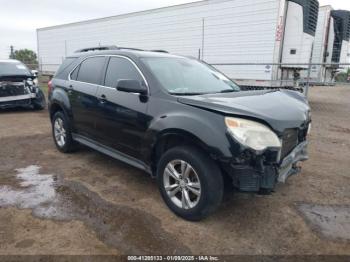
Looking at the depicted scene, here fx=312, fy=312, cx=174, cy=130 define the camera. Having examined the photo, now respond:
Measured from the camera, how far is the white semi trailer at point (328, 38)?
1138 centimetres

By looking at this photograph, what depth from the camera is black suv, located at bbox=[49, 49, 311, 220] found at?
9.30ft

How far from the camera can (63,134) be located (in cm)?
537

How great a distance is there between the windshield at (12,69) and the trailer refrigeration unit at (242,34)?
16.9 ft

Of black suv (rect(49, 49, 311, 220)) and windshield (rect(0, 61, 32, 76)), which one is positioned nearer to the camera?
black suv (rect(49, 49, 311, 220))

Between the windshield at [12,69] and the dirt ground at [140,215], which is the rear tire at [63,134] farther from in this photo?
the windshield at [12,69]

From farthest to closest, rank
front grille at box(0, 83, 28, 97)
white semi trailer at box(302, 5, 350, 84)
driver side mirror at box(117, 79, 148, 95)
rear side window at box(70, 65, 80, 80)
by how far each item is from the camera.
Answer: white semi trailer at box(302, 5, 350, 84)
front grille at box(0, 83, 28, 97)
rear side window at box(70, 65, 80, 80)
driver side mirror at box(117, 79, 148, 95)

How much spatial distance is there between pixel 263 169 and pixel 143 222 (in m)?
1.31

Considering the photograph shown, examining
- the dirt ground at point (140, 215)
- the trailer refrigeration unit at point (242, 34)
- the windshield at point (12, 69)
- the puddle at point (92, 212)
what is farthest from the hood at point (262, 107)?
the windshield at point (12, 69)

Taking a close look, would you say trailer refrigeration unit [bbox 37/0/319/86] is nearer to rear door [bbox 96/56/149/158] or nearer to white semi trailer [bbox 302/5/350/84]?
white semi trailer [bbox 302/5/350/84]

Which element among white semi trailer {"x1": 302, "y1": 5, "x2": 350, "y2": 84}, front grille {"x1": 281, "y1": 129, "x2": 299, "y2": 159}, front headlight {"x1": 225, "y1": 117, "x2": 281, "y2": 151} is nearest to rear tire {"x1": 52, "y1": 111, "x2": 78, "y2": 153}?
front headlight {"x1": 225, "y1": 117, "x2": 281, "y2": 151}

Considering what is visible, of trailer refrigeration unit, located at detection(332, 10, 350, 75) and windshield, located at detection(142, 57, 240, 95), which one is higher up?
trailer refrigeration unit, located at detection(332, 10, 350, 75)

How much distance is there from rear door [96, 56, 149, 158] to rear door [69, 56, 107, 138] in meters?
0.17

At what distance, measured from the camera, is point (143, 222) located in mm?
3170

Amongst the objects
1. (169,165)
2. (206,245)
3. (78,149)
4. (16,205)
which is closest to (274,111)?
(169,165)
